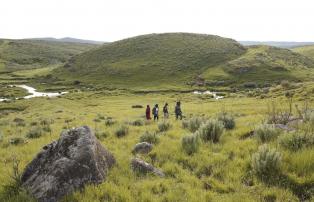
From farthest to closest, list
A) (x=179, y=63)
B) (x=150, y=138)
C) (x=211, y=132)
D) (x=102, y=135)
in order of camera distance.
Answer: (x=179, y=63) < (x=102, y=135) < (x=150, y=138) < (x=211, y=132)

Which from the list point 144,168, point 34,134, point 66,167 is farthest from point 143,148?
point 34,134

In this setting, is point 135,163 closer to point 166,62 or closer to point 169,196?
point 169,196

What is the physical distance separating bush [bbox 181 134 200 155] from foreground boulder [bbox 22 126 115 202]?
2609 millimetres

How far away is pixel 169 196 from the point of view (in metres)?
6.76

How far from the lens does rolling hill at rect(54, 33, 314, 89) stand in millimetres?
119312

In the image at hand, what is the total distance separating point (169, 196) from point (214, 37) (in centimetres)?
17412


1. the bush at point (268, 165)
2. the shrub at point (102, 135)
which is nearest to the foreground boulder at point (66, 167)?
the bush at point (268, 165)

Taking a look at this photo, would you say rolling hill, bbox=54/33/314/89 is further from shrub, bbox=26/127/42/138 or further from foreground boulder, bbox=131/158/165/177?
foreground boulder, bbox=131/158/165/177

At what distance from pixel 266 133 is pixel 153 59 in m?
138

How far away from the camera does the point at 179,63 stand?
139m

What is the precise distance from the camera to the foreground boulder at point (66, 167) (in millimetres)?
6982

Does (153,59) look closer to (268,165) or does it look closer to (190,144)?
(190,144)

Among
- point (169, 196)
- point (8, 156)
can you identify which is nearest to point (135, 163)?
point (169, 196)

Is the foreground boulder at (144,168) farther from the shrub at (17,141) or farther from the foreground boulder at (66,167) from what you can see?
the shrub at (17,141)
